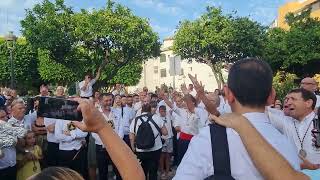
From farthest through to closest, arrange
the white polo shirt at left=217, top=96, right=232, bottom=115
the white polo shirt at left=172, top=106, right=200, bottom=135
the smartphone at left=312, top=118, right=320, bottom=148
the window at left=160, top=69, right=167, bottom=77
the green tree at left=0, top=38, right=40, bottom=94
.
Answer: the window at left=160, top=69, right=167, bottom=77
the green tree at left=0, top=38, right=40, bottom=94
the white polo shirt at left=172, top=106, right=200, bottom=135
the smartphone at left=312, top=118, right=320, bottom=148
the white polo shirt at left=217, top=96, right=232, bottom=115

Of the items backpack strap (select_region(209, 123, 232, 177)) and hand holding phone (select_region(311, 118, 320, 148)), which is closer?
backpack strap (select_region(209, 123, 232, 177))

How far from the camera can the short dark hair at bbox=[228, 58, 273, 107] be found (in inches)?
83.1

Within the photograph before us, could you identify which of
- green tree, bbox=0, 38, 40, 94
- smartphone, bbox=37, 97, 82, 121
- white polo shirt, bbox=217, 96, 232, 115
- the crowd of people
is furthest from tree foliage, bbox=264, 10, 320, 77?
smartphone, bbox=37, 97, 82, 121

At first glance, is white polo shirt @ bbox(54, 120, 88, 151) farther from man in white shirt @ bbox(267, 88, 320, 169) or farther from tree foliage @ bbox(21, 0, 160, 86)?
tree foliage @ bbox(21, 0, 160, 86)

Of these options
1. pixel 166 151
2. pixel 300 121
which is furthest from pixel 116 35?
pixel 300 121

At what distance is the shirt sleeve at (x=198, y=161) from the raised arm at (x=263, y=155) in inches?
8.3

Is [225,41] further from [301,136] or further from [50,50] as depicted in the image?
[301,136]

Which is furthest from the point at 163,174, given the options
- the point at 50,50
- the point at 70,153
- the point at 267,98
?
the point at 50,50

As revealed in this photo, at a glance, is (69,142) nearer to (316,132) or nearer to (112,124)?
(112,124)

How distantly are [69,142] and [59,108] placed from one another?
5906mm

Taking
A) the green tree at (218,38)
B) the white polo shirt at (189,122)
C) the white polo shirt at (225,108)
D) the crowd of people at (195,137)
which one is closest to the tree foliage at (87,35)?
the green tree at (218,38)

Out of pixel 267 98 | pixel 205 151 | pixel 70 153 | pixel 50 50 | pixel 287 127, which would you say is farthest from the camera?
pixel 50 50

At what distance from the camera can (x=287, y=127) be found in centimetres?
477

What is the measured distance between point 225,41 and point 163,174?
30192 millimetres
